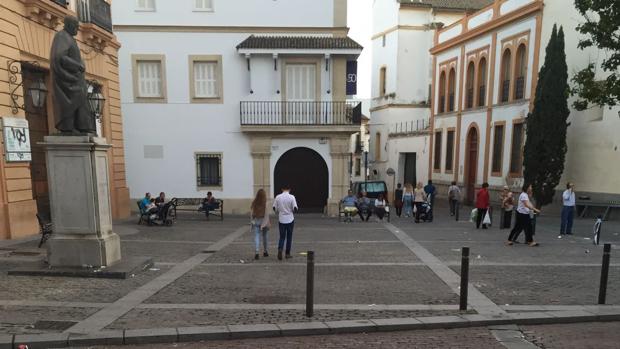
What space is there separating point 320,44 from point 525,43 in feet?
35.9

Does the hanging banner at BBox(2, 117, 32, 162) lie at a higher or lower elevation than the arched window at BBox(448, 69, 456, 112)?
lower

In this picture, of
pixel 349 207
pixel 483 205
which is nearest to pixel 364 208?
pixel 349 207

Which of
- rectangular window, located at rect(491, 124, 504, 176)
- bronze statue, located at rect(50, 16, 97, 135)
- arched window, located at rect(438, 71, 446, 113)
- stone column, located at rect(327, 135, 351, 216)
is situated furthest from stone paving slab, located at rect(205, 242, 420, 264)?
arched window, located at rect(438, 71, 446, 113)

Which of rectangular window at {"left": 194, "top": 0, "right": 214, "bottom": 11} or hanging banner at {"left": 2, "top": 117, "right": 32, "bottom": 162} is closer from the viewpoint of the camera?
hanging banner at {"left": 2, "top": 117, "right": 32, "bottom": 162}

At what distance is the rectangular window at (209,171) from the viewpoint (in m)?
18.8

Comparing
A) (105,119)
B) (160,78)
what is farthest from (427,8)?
(105,119)

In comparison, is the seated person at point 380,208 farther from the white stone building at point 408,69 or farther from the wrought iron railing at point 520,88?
the white stone building at point 408,69

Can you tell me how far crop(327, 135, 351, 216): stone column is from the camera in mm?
18766

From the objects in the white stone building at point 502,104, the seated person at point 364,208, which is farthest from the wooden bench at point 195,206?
the white stone building at point 502,104

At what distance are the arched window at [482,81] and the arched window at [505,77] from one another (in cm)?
168

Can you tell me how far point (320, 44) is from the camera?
17.9 meters

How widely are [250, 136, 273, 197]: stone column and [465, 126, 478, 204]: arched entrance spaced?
44.6 ft

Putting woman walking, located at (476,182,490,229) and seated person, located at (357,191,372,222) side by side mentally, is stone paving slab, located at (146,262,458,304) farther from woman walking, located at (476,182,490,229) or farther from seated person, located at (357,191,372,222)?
seated person, located at (357,191,372,222)

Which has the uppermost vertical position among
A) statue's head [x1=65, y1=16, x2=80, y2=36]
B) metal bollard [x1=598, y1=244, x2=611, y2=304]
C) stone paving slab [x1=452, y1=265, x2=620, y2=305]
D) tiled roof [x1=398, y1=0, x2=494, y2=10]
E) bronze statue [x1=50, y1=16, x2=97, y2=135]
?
tiled roof [x1=398, y1=0, x2=494, y2=10]
